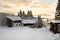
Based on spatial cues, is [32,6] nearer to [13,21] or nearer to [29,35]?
[13,21]

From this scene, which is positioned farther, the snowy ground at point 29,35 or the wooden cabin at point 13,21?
the wooden cabin at point 13,21

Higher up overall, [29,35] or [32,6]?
[32,6]

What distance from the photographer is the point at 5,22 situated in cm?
1603

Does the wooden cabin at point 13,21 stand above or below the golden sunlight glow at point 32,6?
below

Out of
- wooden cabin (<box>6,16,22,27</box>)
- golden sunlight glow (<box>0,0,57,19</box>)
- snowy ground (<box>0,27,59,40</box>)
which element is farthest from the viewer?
wooden cabin (<box>6,16,22,27</box>)

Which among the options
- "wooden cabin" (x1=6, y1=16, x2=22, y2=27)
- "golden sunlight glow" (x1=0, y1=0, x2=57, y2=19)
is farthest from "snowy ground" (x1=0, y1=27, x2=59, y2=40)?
"golden sunlight glow" (x1=0, y1=0, x2=57, y2=19)

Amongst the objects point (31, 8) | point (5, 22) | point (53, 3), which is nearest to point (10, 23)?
point (5, 22)

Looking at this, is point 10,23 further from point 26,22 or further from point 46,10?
point 46,10

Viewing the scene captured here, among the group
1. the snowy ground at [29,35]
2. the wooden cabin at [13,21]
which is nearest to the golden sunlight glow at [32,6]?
the wooden cabin at [13,21]

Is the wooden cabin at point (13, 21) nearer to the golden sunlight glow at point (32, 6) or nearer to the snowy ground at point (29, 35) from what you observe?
the golden sunlight glow at point (32, 6)

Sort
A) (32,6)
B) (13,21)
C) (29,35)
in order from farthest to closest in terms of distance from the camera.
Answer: (32,6) → (13,21) → (29,35)

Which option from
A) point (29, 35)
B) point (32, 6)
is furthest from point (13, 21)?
point (29, 35)

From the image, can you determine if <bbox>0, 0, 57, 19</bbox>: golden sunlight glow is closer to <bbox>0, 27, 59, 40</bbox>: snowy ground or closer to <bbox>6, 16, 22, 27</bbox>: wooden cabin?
<bbox>6, 16, 22, 27</bbox>: wooden cabin

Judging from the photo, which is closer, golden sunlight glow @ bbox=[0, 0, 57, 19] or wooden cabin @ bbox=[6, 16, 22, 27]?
golden sunlight glow @ bbox=[0, 0, 57, 19]
